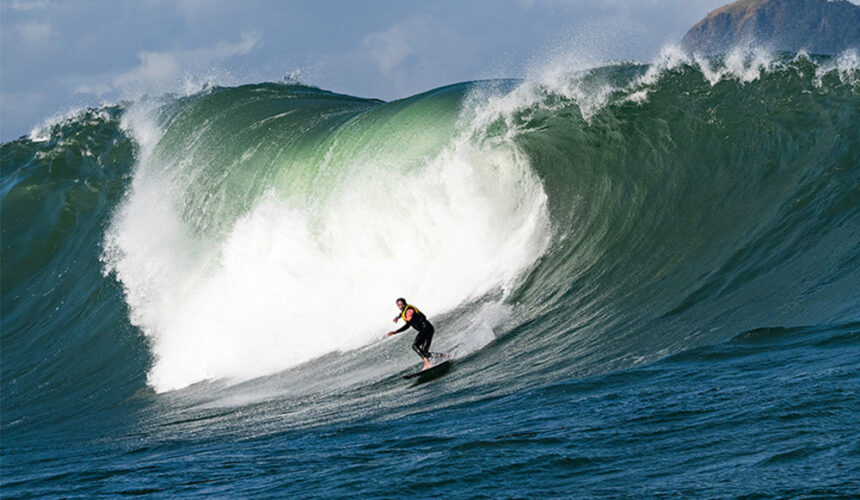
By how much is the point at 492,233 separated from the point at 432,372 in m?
3.84

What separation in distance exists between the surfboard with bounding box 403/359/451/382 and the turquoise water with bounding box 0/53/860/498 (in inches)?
8.5

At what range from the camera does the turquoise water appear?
18.5 feet

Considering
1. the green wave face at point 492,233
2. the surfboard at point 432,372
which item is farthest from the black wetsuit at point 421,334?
the green wave face at point 492,233

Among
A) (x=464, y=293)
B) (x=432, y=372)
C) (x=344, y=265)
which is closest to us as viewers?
(x=432, y=372)

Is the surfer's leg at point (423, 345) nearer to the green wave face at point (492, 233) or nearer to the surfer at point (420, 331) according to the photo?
the surfer at point (420, 331)

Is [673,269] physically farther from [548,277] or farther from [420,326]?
[420,326]

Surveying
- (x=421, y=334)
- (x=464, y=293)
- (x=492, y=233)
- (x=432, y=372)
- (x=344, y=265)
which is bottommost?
(x=432, y=372)

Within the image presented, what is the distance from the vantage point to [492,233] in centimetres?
1241

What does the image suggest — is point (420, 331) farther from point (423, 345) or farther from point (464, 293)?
point (464, 293)

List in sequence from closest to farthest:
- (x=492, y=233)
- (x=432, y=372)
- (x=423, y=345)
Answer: (x=432, y=372) < (x=423, y=345) < (x=492, y=233)

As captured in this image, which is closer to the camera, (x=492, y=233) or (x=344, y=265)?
(x=492, y=233)

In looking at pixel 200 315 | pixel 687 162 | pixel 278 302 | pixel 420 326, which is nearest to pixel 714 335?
pixel 420 326

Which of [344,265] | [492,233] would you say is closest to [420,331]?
[492,233]

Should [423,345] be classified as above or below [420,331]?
below
